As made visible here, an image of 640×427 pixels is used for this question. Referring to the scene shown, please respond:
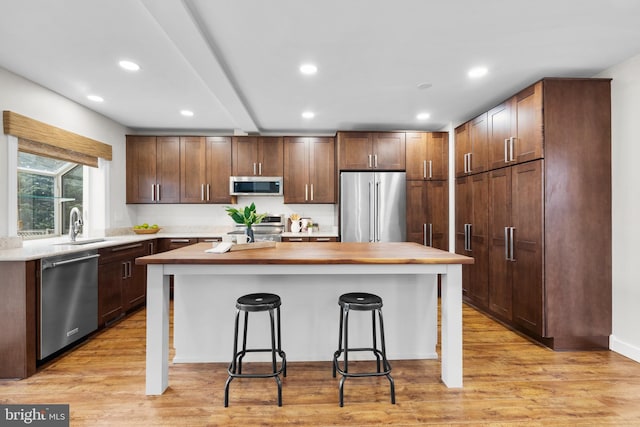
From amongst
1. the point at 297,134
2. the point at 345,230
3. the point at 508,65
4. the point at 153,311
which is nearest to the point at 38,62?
the point at 153,311

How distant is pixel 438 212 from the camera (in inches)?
194

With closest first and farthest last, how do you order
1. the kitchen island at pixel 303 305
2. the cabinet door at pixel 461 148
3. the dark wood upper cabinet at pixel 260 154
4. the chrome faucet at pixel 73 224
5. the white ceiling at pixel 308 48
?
the white ceiling at pixel 308 48 < the kitchen island at pixel 303 305 < the chrome faucet at pixel 73 224 < the cabinet door at pixel 461 148 < the dark wood upper cabinet at pixel 260 154

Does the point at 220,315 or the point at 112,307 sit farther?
the point at 112,307

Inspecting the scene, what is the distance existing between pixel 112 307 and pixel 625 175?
509cm

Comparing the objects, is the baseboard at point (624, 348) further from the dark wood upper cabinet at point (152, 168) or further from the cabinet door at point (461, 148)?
the dark wood upper cabinet at point (152, 168)

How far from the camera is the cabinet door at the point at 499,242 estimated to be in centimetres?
348

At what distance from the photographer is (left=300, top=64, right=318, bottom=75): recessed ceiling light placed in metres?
2.93

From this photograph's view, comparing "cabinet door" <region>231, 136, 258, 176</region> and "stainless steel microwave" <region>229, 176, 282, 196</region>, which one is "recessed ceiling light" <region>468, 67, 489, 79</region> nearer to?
"stainless steel microwave" <region>229, 176, 282, 196</region>

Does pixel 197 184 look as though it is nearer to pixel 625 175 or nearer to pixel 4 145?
pixel 4 145

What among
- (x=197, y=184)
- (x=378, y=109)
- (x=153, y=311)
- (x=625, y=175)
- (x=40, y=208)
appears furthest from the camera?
(x=197, y=184)

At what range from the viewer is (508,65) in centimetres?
289

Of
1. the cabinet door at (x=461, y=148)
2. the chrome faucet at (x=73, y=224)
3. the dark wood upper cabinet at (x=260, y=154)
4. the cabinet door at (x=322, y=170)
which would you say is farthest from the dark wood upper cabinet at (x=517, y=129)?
the chrome faucet at (x=73, y=224)

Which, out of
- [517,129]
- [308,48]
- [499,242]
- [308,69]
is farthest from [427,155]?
[308,48]

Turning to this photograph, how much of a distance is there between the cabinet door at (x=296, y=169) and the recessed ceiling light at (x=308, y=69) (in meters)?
2.11
